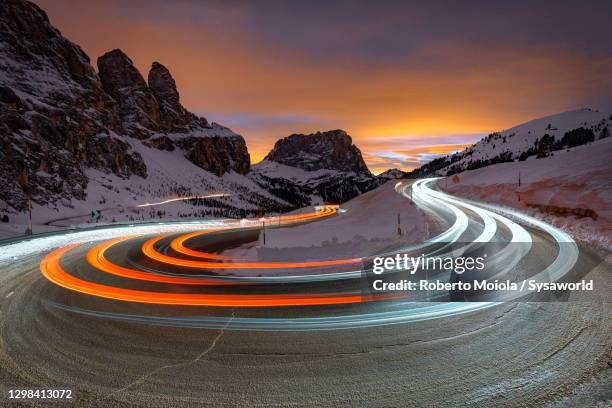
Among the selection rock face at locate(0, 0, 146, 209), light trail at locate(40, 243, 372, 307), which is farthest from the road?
rock face at locate(0, 0, 146, 209)

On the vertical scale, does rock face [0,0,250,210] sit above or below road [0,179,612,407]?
above

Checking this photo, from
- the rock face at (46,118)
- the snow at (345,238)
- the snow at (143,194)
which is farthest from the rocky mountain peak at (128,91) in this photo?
the snow at (345,238)

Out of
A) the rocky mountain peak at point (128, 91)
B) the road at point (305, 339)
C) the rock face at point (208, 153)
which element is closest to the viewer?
the road at point (305, 339)

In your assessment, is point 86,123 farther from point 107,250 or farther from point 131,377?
point 131,377

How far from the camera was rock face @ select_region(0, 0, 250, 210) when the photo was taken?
50.7 meters

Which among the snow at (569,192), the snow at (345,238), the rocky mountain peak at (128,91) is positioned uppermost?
the rocky mountain peak at (128,91)

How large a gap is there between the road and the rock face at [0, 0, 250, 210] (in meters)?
48.2

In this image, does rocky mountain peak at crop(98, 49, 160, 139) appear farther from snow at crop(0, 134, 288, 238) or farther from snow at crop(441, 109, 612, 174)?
snow at crop(441, 109, 612, 174)

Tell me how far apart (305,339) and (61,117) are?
298ft

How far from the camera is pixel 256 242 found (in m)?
20.8

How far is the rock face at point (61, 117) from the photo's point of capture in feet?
166

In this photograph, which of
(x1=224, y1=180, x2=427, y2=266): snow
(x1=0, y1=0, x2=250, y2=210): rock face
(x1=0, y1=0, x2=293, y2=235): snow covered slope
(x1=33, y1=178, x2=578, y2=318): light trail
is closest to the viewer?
(x1=33, y1=178, x2=578, y2=318): light trail

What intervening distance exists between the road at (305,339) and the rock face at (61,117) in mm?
48213

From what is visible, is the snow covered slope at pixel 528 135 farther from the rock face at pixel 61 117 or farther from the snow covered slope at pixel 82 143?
the rock face at pixel 61 117
